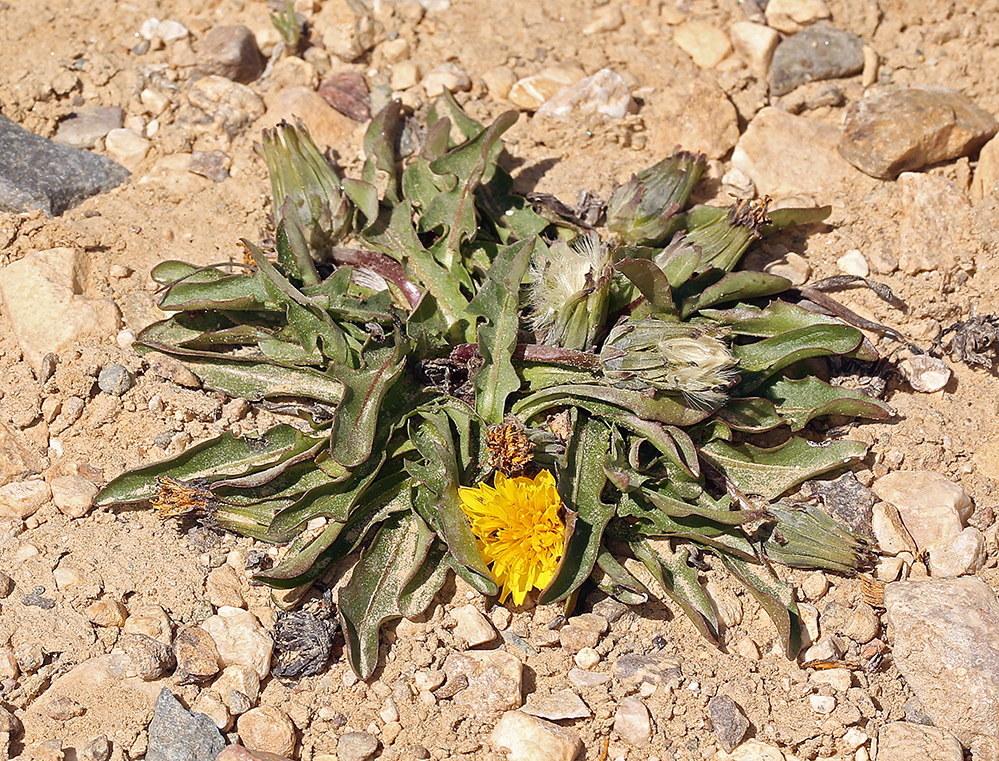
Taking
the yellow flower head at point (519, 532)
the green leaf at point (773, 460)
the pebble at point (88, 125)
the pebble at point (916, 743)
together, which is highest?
the pebble at point (88, 125)

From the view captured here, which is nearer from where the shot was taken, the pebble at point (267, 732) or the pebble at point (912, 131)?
the pebble at point (267, 732)

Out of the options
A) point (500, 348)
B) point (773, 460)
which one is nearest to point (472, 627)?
point (500, 348)

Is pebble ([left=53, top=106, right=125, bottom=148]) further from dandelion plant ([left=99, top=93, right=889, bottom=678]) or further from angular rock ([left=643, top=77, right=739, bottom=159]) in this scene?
angular rock ([left=643, top=77, right=739, bottom=159])

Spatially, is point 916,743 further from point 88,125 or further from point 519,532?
point 88,125

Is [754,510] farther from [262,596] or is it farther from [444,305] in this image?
[262,596]

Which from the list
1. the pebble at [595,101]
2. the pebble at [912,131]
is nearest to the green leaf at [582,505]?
the pebble at [595,101]

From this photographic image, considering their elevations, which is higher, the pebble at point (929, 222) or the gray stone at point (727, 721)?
the pebble at point (929, 222)

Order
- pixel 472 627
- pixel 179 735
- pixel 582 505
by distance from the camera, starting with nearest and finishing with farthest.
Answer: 1. pixel 179 735
2. pixel 472 627
3. pixel 582 505

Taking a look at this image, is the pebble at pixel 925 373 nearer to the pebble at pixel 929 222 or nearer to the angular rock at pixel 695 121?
the pebble at pixel 929 222
